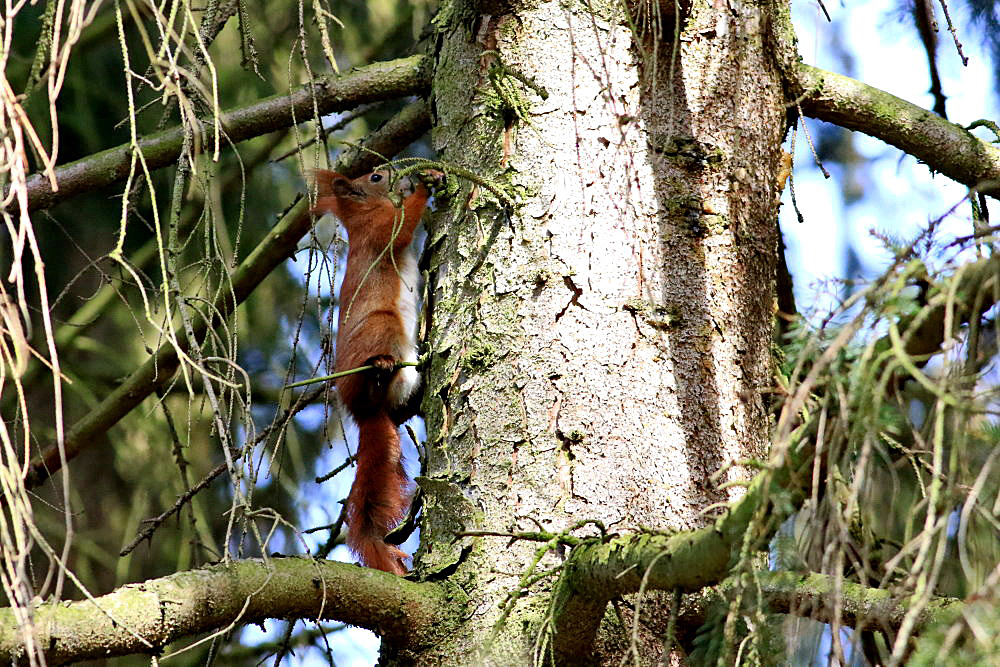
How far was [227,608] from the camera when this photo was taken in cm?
150

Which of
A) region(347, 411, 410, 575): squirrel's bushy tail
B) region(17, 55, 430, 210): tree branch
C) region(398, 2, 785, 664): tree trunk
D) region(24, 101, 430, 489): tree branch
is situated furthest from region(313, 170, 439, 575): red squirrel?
region(398, 2, 785, 664): tree trunk

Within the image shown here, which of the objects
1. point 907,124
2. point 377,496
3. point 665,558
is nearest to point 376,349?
point 377,496

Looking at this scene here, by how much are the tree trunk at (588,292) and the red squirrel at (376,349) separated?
515 mm

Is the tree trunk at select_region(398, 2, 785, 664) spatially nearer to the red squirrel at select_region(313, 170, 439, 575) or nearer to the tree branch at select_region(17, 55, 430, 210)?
the tree branch at select_region(17, 55, 430, 210)

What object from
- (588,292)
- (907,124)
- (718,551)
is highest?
(907,124)

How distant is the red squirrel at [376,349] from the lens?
2.66 metres

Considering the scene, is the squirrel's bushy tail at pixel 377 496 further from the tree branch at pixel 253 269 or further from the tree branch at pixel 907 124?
the tree branch at pixel 907 124

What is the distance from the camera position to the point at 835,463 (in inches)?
41.4

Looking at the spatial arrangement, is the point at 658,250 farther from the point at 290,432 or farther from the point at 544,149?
the point at 290,432

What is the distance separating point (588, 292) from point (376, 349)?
1.47 m

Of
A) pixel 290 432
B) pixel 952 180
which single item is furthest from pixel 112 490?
pixel 952 180

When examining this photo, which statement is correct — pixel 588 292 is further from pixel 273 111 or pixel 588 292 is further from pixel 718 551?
pixel 273 111

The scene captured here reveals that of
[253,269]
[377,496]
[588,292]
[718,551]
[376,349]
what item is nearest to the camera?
[718,551]

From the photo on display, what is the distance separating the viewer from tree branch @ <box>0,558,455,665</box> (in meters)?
1.36
